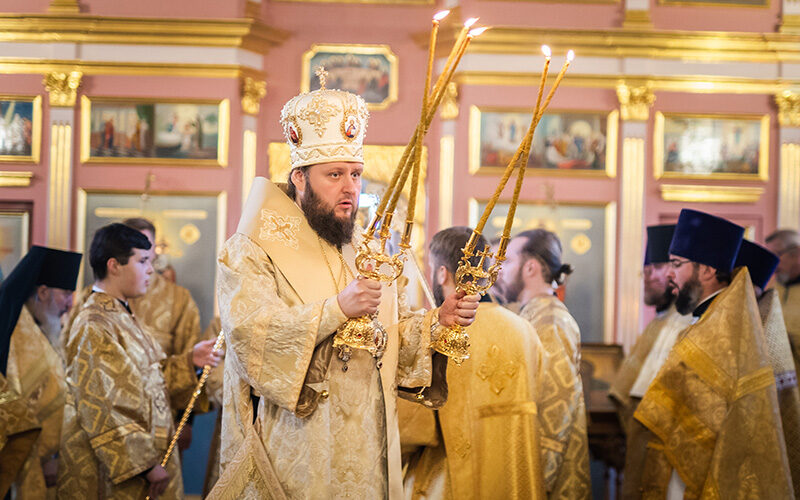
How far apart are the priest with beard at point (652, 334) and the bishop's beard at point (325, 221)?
2799 mm

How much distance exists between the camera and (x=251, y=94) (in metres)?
9.14

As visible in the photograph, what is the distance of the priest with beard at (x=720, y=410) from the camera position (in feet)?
12.8

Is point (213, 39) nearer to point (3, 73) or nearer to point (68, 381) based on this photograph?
point (3, 73)

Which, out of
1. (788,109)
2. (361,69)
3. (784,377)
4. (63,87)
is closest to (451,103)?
(361,69)

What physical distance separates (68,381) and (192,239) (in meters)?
4.85

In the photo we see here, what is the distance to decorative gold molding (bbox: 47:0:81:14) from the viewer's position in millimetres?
8990

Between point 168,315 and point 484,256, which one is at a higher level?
point 484,256

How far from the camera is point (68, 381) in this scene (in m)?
4.31

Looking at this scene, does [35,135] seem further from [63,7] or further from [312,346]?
[312,346]

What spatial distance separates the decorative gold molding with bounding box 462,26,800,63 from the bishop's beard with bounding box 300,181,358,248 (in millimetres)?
6128

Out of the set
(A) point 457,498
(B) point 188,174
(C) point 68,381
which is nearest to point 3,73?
(B) point 188,174

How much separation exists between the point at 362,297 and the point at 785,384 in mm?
2474

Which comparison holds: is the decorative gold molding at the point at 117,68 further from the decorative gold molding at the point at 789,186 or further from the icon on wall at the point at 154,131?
the decorative gold molding at the point at 789,186

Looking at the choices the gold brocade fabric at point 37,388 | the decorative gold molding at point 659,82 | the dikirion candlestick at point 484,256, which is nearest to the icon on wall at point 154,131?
the decorative gold molding at point 659,82
